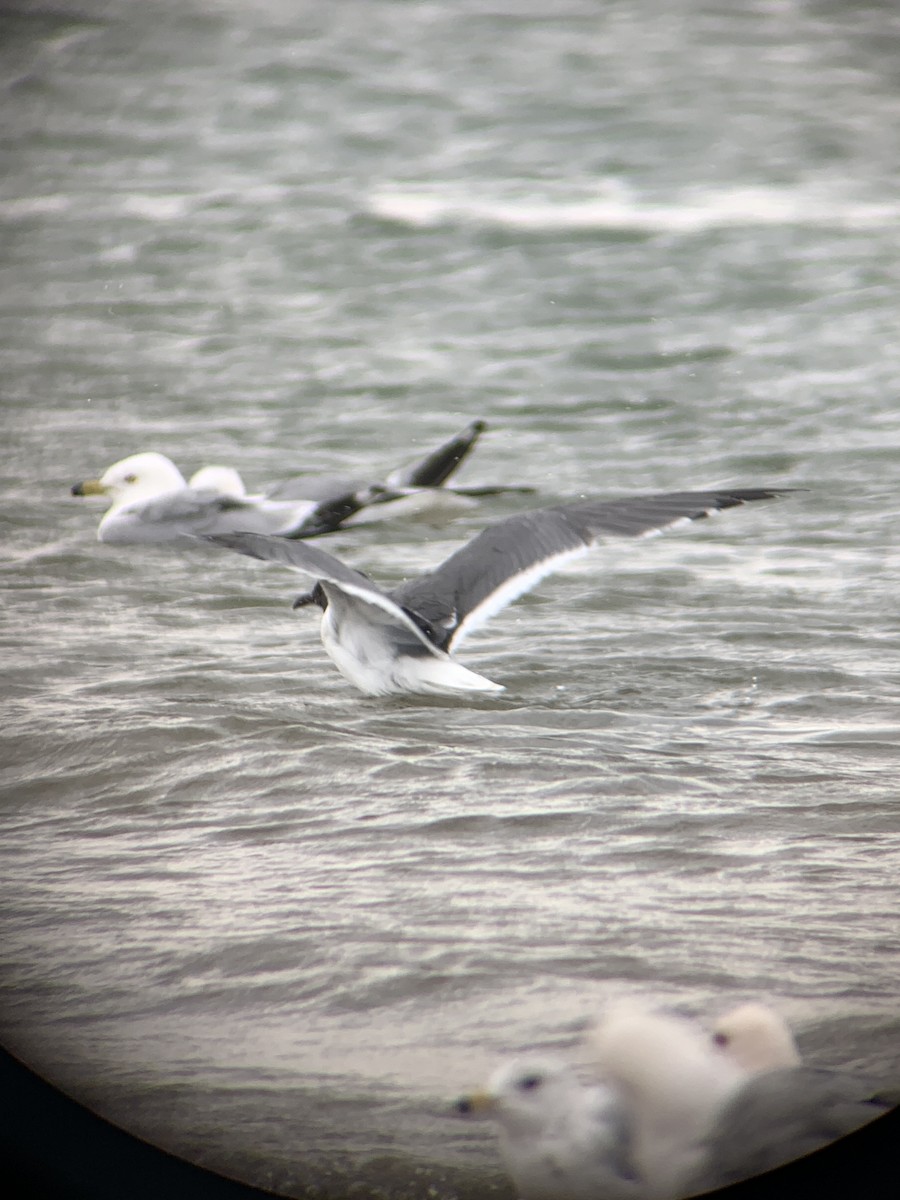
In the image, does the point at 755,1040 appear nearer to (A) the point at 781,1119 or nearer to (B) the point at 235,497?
(A) the point at 781,1119

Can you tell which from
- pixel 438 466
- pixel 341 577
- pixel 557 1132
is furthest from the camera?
pixel 438 466

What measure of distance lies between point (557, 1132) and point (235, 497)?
13.3 ft

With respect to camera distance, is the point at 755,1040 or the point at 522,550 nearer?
the point at 755,1040

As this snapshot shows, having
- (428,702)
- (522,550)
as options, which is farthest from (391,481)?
(428,702)

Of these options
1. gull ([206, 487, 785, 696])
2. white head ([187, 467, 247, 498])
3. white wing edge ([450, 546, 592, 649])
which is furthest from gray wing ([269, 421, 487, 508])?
white wing edge ([450, 546, 592, 649])

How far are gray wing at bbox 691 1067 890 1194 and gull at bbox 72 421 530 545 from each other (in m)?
3.71

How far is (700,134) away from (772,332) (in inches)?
182

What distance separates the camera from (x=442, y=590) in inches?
138

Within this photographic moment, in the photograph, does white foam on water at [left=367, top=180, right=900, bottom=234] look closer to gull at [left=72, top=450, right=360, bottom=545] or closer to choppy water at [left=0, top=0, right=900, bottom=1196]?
choppy water at [left=0, top=0, right=900, bottom=1196]

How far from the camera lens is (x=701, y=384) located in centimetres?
655

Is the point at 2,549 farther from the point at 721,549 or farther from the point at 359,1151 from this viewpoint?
the point at 359,1151

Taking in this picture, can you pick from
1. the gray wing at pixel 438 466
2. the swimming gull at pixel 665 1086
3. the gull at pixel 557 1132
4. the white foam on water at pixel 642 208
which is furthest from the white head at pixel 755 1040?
the gray wing at pixel 438 466

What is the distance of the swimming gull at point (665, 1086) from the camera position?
3.99 feet

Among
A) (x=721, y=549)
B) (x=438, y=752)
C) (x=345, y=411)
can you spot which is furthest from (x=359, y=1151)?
(x=345, y=411)
